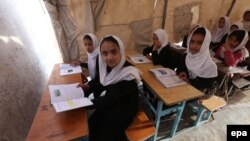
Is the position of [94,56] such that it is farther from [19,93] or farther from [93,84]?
[19,93]

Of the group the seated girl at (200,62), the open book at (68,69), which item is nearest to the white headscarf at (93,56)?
the open book at (68,69)

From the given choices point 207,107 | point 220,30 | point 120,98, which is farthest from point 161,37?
point 220,30

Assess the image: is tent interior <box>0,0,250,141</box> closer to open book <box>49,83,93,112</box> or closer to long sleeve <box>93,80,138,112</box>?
open book <box>49,83,93,112</box>

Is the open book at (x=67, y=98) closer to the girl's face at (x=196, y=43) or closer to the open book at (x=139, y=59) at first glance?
the open book at (x=139, y=59)

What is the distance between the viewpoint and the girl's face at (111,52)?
1198mm

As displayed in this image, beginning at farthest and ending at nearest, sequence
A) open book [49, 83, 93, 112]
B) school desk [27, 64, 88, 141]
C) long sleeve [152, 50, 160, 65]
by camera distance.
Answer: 1. long sleeve [152, 50, 160, 65]
2. open book [49, 83, 93, 112]
3. school desk [27, 64, 88, 141]

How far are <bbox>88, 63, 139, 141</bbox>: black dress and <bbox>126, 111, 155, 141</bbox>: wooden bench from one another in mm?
55

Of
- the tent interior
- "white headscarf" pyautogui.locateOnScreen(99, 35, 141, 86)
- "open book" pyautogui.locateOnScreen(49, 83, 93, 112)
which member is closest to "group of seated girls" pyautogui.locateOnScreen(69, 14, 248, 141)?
"white headscarf" pyautogui.locateOnScreen(99, 35, 141, 86)

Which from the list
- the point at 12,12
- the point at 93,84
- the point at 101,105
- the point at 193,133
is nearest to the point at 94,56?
the point at 93,84

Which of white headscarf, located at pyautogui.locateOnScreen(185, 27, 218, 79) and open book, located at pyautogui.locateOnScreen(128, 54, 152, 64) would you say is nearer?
white headscarf, located at pyautogui.locateOnScreen(185, 27, 218, 79)

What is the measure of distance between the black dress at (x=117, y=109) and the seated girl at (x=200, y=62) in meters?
0.80

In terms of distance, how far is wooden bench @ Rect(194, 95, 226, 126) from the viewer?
1887 millimetres

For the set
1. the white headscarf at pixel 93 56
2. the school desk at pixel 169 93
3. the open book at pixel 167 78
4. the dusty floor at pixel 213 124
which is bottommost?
the dusty floor at pixel 213 124

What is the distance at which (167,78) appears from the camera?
165 centimetres
